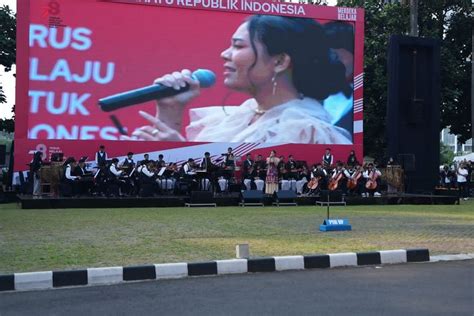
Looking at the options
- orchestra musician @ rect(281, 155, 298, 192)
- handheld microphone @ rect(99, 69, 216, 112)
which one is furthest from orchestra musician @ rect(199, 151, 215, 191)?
handheld microphone @ rect(99, 69, 216, 112)

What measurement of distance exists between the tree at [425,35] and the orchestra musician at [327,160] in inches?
315

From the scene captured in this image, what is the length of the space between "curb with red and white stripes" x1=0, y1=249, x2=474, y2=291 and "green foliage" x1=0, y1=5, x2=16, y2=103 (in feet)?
74.3

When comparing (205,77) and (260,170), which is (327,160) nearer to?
(260,170)

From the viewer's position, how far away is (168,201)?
57.0 feet

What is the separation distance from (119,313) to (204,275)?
196cm

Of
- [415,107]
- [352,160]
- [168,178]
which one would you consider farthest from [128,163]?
[415,107]

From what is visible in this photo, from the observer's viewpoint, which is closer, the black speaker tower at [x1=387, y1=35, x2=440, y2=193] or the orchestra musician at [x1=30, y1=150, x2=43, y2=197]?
the orchestra musician at [x1=30, y1=150, x2=43, y2=197]

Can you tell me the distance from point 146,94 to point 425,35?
51.9ft

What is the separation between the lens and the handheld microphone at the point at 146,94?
20.6 meters

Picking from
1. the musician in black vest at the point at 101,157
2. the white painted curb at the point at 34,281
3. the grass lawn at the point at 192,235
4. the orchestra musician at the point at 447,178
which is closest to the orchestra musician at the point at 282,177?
the grass lawn at the point at 192,235

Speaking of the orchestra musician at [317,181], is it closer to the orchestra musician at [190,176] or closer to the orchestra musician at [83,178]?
the orchestra musician at [190,176]

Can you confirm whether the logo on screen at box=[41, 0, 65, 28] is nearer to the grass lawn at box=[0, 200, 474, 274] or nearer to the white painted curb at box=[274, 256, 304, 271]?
the grass lawn at box=[0, 200, 474, 274]

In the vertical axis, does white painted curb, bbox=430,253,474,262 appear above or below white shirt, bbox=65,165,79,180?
below

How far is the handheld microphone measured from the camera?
20578 millimetres
